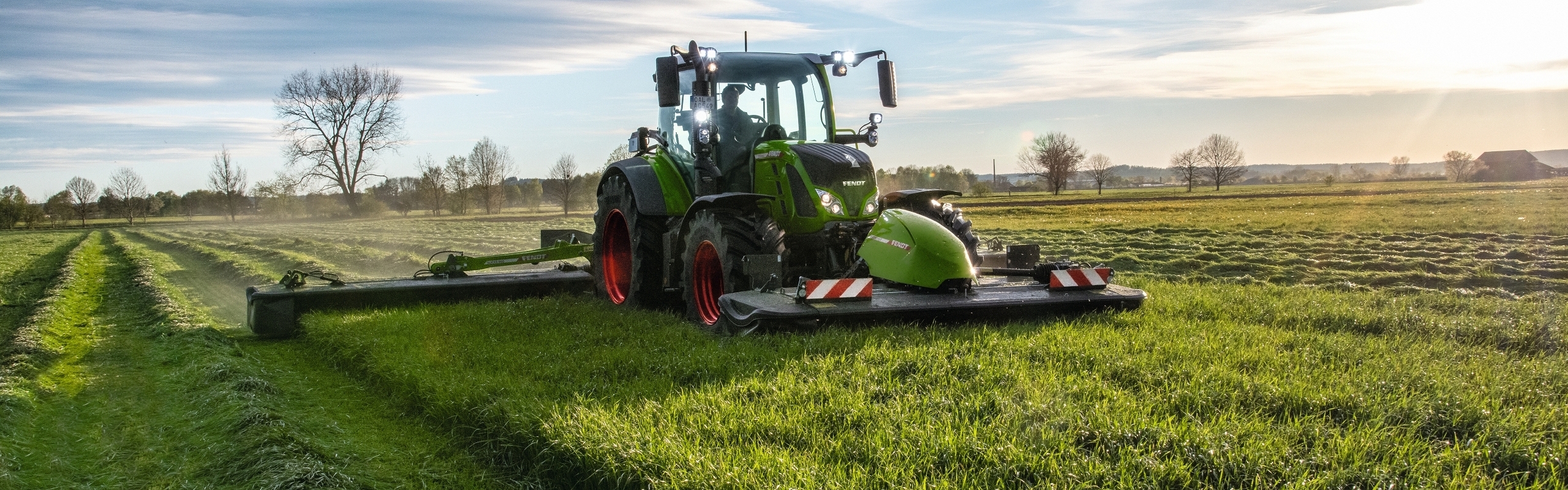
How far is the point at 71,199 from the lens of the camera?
73.4 metres

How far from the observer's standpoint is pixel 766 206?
7.59m

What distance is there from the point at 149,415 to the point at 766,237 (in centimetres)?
403

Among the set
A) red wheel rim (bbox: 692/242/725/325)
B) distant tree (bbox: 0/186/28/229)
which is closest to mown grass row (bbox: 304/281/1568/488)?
red wheel rim (bbox: 692/242/725/325)

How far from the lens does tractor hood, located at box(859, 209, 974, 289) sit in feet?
21.3

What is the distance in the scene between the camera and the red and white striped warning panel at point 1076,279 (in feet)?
23.1

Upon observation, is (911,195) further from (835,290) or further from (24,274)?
(24,274)

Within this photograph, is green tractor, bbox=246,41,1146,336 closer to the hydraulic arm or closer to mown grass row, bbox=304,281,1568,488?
the hydraulic arm

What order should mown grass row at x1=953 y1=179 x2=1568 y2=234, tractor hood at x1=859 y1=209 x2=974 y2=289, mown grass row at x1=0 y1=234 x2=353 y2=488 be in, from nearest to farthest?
mown grass row at x1=0 y1=234 x2=353 y2=488 → tractor hood at x1=859 y1=209 x2=974 y2=289 → mown grass row at x1=953 y1=179 x2=1568 y2=234

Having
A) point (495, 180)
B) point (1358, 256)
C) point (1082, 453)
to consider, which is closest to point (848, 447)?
point (1082, 453)

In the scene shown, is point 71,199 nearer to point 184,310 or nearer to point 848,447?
point 184,310

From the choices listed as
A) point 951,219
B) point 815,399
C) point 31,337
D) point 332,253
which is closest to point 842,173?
point 951,219

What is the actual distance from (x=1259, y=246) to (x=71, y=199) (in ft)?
280

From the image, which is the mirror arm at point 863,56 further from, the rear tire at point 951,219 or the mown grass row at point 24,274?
the mown grass row at point 24,274

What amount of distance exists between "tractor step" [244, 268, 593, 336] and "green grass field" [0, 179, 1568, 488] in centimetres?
38
